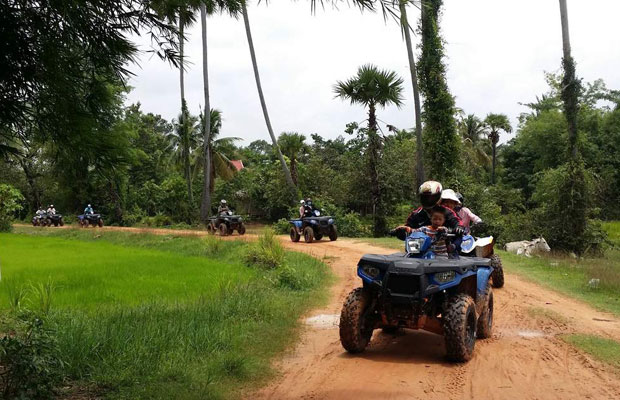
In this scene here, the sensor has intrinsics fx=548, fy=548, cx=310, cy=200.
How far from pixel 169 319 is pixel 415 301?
307 cm

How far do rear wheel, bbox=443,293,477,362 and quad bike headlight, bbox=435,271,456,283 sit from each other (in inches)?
9.6

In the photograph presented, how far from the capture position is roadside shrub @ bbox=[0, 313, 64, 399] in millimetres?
4328

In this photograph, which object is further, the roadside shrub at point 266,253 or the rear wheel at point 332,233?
the rear wheel at point 332,233

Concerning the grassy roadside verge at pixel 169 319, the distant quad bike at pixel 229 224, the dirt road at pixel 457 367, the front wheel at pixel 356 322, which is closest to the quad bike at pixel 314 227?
the distant quad bike at pixel 229 224

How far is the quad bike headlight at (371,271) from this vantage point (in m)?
5.73

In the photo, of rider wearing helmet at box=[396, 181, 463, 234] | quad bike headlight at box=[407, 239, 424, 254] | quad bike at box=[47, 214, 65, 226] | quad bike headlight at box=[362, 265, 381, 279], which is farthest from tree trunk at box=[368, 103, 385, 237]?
quad bike at box=[47, 214, 65, 226]

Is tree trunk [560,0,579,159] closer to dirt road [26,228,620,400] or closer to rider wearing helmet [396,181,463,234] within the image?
dirt road [26,228,620,400]

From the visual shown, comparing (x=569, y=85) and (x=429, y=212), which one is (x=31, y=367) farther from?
(x=569, y=85)

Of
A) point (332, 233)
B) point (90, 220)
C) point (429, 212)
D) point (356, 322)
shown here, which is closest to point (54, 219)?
point (90, 220)

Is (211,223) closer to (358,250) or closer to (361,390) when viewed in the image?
(358,250)

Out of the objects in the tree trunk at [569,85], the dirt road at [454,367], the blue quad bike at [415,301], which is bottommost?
the dirt road at [454,367]

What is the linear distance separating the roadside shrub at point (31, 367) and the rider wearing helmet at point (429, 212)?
390 cm

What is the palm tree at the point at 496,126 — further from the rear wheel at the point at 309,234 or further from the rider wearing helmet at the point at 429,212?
the rider wearing helmet at the point at 429,212

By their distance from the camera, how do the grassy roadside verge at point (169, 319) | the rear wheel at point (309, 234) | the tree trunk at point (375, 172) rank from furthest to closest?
the tree trunk at point (375, 172), the rear wheel at point (309, 234), the grassy roadside verge at point (169, 319)
